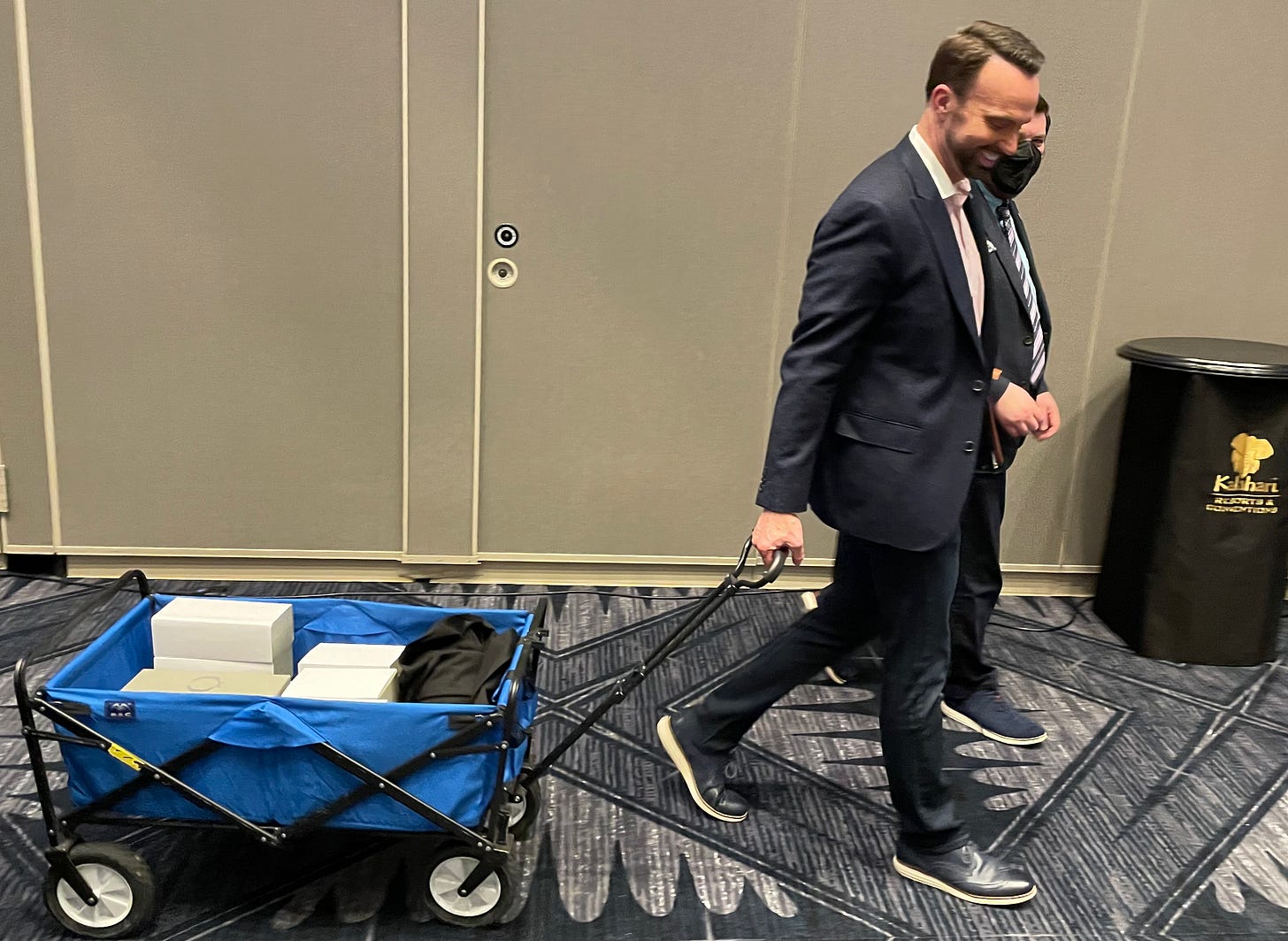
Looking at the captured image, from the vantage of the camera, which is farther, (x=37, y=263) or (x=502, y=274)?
(x=502, y=274)

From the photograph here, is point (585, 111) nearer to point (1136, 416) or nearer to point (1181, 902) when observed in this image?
point (1136, 416)

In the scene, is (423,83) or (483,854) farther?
(423,83)

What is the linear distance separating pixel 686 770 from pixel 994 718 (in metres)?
0.89

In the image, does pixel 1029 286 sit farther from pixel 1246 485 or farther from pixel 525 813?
pixel 525 813

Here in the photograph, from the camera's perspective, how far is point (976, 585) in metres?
2.66

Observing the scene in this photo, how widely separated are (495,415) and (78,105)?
1520 mm

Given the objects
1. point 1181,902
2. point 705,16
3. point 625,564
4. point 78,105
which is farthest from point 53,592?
point 1181,902

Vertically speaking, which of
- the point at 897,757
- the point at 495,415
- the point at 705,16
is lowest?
the point at 897,757

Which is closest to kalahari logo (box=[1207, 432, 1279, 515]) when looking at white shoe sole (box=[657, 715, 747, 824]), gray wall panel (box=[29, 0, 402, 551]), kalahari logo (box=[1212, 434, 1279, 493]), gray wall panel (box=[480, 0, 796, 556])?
kalahari logo (box=[1212, 434, 1279, 493])

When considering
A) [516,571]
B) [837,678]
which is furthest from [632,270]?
[837,678]

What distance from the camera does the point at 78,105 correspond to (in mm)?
3107

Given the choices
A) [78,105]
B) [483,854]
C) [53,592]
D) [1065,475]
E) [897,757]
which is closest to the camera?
[483,854]

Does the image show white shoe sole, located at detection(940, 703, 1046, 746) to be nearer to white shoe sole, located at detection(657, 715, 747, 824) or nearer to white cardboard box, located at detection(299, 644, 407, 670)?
white shoe sole, located at detection(657, 715, 747, 824)

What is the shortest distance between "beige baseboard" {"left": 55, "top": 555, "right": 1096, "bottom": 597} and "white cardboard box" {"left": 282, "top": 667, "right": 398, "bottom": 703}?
151 centimetres
